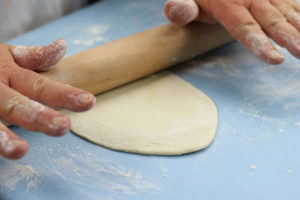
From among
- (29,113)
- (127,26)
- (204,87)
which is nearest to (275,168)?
(204,87)

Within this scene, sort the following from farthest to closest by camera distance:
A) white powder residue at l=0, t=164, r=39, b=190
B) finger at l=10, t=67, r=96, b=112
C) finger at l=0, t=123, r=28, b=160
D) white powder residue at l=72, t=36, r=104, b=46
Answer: white powder residue at l=72, t=36, r=104, b=46
white powder residue at l=0, t=164, r=39, b=190
finger at l=10, t=67, r=96, b=112
finger at l=0, t=123, r=28, b=160

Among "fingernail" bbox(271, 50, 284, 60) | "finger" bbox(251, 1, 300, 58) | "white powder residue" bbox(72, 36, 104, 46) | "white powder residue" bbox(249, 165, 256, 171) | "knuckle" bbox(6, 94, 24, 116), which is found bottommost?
"white powder residue" bbox(249, 165, 256, 171)

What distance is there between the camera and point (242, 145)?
3.56 ft

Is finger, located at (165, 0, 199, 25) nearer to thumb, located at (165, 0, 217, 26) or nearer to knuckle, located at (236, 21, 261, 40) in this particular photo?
thumb, located at (165, 0, 217, 26)

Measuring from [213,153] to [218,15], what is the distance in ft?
1.94

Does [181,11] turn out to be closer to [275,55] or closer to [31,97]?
[275,55]

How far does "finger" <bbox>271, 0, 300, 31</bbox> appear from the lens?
51.3 inches

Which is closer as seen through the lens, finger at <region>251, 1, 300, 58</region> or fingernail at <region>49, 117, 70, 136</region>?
fingernail at <region>49, 117, 70, 136</region>

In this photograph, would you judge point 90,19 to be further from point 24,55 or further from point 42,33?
point 24,55

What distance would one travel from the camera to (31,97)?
939 millimetres

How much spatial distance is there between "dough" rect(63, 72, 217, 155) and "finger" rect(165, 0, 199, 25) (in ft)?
0.85

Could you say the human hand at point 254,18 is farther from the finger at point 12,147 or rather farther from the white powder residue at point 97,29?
the finger at point 12,147

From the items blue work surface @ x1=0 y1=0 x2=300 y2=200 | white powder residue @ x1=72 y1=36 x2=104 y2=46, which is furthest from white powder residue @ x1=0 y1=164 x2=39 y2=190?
white powder residue @ x1=72 y1=36 x2=104 y2=46

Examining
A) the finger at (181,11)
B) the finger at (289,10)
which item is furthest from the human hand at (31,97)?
Result: the finger at (289,10)
